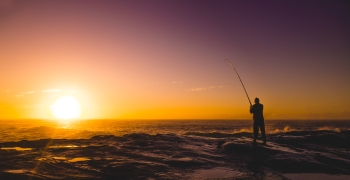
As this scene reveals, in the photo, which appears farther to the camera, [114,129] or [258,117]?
[114,129]

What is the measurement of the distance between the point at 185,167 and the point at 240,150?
14.7 ft

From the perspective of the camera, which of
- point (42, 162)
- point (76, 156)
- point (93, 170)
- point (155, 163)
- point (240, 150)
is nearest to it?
point (93, 170)

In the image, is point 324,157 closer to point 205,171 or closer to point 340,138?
point 205,171

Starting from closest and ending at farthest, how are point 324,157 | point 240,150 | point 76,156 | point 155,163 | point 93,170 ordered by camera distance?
point 93,170, point 155,163, point 76,156, point 324,157, point 240,150

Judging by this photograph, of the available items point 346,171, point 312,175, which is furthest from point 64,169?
point 346,171

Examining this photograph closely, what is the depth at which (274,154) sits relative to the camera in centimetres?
980

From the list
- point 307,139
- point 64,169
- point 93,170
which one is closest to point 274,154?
point 307,139

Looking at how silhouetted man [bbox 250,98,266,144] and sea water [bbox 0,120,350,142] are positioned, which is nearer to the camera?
silhouetted man [bbox 250,98,266,144]

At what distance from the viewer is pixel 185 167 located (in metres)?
7.33

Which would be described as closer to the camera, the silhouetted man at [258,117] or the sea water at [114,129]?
the silhouetted man at [258,117]

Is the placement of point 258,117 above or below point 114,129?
above

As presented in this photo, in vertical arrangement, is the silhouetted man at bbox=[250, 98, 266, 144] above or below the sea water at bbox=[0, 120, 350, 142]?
above

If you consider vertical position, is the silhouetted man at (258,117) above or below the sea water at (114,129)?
above

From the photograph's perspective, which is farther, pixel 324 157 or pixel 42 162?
pixel 324 157
